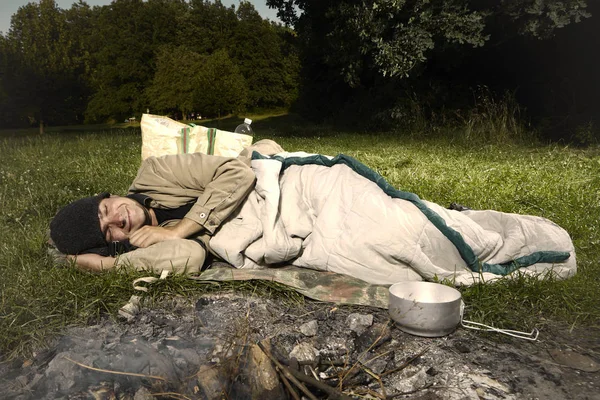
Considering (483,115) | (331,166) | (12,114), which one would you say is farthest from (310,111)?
(331,166)

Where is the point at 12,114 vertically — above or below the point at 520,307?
above

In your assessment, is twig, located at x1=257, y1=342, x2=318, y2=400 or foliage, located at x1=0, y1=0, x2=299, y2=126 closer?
twig, located at x1=257, y1=342, x2=318, y2=400

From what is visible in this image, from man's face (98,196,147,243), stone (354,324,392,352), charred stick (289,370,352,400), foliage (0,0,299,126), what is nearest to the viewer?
charred stick (289,370,352,400)

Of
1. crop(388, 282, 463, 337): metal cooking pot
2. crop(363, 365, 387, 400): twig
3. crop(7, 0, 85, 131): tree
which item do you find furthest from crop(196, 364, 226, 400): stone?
crop(7, 0, 85, 131): tree

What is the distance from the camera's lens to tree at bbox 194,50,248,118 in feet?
Result: 21.3

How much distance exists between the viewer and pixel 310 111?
15555 mm

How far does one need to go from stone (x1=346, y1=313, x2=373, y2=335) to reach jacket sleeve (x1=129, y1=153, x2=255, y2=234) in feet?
3.44

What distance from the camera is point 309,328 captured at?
82.4 inches

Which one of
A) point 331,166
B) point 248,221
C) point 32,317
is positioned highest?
point 331,166

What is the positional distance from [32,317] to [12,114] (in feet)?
10.2

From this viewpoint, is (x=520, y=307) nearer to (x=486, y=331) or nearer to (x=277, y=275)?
(x=486, y=331)

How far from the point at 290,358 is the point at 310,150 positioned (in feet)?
20.9

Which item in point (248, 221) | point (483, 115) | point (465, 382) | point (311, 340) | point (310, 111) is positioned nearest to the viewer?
point (465, 382)

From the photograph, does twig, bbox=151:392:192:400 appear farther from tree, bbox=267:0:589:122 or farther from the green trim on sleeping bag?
tree, bbox=267:0:589:122
